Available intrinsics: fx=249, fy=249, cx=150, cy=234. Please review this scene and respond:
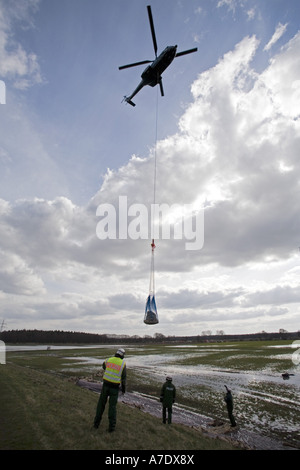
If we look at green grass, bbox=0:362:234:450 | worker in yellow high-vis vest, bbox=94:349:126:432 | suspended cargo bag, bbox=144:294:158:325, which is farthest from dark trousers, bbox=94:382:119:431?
suspended cargo bag, bbox=144:294:158:325

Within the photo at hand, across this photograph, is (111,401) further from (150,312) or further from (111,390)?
(150,312)

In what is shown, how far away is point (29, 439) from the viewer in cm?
762

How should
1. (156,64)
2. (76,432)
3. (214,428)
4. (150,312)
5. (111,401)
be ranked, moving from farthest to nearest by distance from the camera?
(150,312) < (156,64) < (214,428) < (111,401) < (76,432)

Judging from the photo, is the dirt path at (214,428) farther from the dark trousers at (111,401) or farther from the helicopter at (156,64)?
the helicopter at (156,64)

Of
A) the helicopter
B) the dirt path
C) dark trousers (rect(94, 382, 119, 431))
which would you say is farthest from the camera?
the helicopter

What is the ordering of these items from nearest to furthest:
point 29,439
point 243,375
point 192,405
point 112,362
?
point 29,439, point 112,362, point 192,405, point 243,375

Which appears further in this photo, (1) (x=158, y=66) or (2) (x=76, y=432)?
(1) (x=158, y=66)

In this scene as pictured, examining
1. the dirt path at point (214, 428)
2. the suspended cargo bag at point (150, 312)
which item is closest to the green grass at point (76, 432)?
the dirt path at point (214, 428)

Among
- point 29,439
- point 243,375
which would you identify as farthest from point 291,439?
point 243,375

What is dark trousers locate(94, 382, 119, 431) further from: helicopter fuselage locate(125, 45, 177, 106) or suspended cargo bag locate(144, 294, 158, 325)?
helicopter fuselage locate(125, 45, 177, 106)

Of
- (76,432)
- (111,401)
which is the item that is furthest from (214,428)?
(76,432)

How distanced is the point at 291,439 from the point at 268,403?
6886 millimetres
